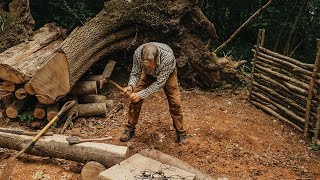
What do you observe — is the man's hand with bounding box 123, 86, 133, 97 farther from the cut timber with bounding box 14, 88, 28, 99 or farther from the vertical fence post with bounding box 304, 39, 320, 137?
the vertical fence post with bounding box 304, 39, 320, 137

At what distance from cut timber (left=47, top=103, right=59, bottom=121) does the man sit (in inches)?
42.1

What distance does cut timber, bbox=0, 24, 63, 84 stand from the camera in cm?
499

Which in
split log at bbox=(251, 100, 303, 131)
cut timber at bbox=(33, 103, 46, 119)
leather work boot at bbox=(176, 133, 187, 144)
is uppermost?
cut timber at bbox=(33, 103, 46, 119)

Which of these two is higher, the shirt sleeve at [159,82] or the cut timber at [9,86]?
the shirt sleeve at [159,82]

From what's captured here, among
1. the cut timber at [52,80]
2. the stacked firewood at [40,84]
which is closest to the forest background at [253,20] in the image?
the stacked firewood at [40,84]

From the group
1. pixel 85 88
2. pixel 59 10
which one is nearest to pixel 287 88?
pixel 85 88

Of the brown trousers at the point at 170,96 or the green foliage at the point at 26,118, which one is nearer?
the brown trousers at the point at 170,96

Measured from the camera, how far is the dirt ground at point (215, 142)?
14.7 feet

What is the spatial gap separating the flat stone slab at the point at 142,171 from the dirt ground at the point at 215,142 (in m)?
0.64

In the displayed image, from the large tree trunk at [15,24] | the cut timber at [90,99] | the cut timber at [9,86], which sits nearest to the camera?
the cut timber at [9,86]

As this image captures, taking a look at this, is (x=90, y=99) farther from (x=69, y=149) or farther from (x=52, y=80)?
(x=69, y=149)

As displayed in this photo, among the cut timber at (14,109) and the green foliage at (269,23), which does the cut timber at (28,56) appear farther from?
the green foliage at (269,23)

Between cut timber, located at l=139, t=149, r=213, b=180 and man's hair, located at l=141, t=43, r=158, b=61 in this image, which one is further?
man's hair, located at l=141, t=43, r=158, b=61

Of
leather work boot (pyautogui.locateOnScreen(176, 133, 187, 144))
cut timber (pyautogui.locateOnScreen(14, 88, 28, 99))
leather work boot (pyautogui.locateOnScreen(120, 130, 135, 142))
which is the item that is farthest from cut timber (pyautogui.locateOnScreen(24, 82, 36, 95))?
leather work boot (pyautogui.locateOnScreen(176, 133, 187, 144))
